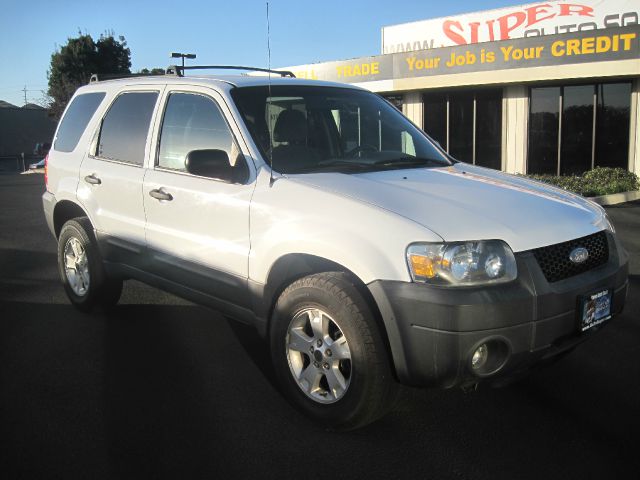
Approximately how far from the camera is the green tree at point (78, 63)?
48031mm

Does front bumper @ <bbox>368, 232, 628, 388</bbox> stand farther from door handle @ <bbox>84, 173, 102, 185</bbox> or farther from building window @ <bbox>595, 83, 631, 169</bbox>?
building window @ <bbox>595, 83, 631, 169</bbox>

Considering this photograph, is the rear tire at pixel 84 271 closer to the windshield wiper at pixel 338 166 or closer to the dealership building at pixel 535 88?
the windshield wiper at pixel 338 166

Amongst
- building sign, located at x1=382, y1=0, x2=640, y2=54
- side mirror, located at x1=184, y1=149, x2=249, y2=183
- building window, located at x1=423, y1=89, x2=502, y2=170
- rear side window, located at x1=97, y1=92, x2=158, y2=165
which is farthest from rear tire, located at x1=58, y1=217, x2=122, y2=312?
building sign, located at x1=382, y1=0, x2=640, y2=54

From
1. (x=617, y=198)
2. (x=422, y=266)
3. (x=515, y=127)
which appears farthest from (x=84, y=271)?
(x=515, y=127)

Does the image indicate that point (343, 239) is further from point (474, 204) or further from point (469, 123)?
point (469, 123)

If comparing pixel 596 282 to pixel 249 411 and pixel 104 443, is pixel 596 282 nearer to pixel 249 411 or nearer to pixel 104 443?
pixel 249 411

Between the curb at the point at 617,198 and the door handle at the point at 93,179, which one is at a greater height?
the door handle at the point at 93,179

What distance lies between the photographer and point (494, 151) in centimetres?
1836

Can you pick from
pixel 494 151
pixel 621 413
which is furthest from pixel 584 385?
pixel 494 151

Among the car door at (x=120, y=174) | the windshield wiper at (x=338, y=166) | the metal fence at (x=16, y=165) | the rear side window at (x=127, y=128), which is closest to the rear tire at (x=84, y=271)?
the car door at (x=120, y=174)

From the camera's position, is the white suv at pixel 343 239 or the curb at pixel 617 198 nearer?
the white suv at pixel 343 239

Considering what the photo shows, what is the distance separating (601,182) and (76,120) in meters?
12.1

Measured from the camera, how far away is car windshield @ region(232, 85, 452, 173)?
12.4 ft

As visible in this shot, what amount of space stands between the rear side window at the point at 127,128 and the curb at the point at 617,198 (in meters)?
10.3
